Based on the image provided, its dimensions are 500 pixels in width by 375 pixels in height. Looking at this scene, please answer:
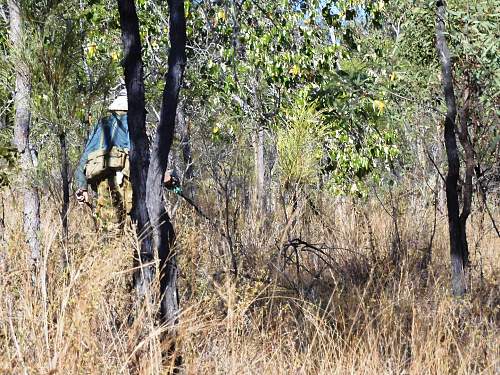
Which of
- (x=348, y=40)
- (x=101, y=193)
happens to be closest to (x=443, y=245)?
(x=348, y=40)

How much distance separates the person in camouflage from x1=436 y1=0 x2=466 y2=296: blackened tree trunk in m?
2.36

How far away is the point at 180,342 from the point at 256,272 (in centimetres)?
166

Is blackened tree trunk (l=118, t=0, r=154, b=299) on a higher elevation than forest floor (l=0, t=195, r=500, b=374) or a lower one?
higher

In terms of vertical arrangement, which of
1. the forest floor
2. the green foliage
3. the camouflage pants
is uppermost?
the green foliage

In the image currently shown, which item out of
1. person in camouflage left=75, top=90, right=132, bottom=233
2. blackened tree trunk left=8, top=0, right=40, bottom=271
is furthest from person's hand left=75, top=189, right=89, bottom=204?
blackened tree trunk left=8, top=0, right=40, bottom=271

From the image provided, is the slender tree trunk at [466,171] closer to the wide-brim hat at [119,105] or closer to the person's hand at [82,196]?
the wide-brim hat at [119,105]

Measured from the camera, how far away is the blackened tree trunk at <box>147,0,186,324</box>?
332 centimetres

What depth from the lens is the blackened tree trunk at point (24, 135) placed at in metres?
4.74

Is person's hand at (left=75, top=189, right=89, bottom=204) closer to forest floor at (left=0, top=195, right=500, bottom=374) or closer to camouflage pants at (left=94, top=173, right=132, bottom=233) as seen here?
camouflage pants at (left=94, top=173, right=132, bottom=233)

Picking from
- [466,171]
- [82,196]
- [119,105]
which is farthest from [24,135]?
[466,171]

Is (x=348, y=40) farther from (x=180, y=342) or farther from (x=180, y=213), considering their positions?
(x=180, y=342)

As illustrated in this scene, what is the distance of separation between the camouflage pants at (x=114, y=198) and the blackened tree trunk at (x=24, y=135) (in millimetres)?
917

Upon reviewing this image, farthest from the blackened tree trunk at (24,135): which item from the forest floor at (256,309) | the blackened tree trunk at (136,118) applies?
the blackened tree trunk at (136,118)

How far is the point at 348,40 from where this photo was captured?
6.79 meters
